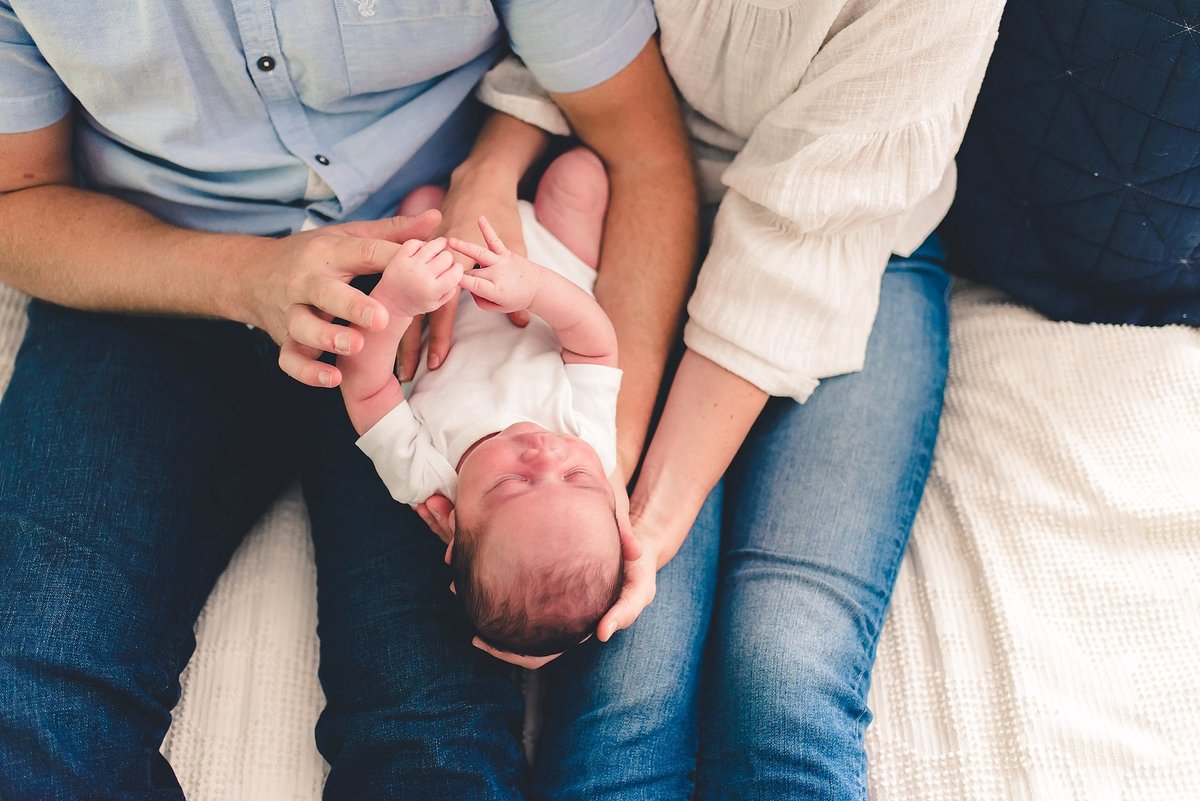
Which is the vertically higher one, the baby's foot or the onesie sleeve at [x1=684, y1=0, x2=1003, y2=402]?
the onesie sleeve at [x1=684, y1=0, x2=1003, y2=402]

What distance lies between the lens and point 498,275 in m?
1.00

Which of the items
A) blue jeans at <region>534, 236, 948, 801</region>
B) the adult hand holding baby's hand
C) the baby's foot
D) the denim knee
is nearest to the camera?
the denim knee

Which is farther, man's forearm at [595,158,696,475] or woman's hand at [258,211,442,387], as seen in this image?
man's forearm at [595,158,696,475]

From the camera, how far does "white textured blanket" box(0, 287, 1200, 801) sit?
1.03 meters

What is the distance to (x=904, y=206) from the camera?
112 centimetres

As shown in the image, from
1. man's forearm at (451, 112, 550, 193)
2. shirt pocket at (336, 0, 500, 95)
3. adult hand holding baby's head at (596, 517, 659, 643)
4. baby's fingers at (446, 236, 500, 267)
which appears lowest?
adult hand holding baby's head at (596, 517, 659, 643)

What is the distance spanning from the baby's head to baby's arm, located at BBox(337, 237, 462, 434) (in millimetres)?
140

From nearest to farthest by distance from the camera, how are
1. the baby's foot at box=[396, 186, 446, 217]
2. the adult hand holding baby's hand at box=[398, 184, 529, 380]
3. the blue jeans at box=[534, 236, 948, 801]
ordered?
the blue jeans at box=[534, 236, 948, 801], the adult hand holding baby's hand at box=[398, 184, 529, 380], the baby's foot at box=[396, 186, 446, 217]

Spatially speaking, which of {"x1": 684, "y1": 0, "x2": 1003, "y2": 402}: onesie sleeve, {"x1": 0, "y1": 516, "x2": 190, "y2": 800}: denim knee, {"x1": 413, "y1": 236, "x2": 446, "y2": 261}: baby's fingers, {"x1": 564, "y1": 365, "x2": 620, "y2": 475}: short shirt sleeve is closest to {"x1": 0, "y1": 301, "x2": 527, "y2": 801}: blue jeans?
{"x1": 0, "y1": 516, "x2": 190, "y2": 800}: denim knee

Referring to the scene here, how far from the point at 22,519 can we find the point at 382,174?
58cm

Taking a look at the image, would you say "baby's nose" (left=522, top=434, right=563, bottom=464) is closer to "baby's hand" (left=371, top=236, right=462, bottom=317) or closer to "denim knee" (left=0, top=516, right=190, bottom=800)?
"baby's hand" (left=371, top=236, right=462, bottom=317)

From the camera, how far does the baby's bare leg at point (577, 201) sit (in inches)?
49.6

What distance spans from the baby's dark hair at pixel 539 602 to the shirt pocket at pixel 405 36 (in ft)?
1.85

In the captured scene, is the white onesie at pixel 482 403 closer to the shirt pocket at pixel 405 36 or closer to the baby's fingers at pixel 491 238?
the baby's fingers at pixel 491 238
